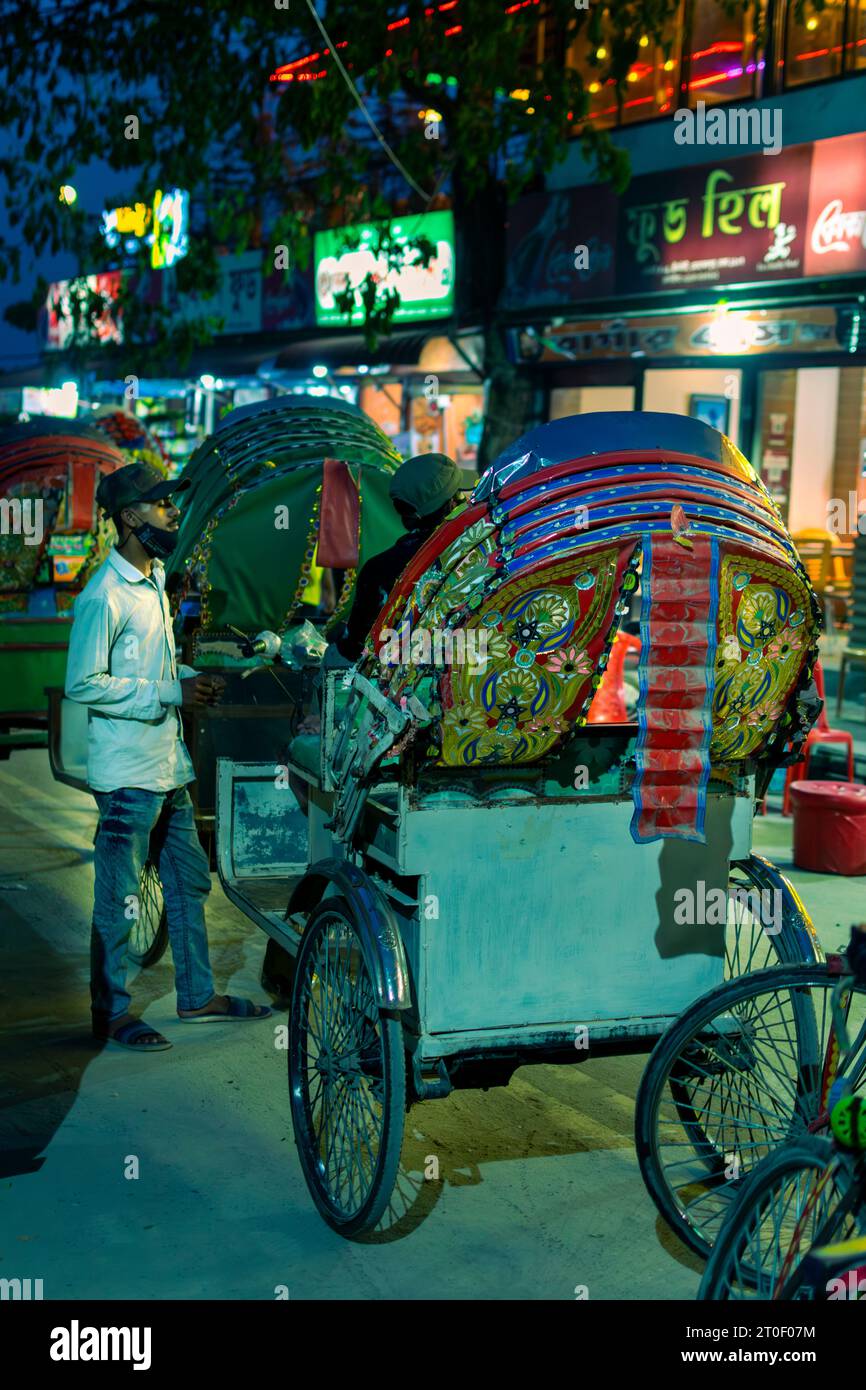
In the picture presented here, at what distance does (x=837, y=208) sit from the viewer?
37.5 ft

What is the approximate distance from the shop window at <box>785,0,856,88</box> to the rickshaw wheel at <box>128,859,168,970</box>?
975cm

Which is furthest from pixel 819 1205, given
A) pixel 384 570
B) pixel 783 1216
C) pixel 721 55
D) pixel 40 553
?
pixel 721 55

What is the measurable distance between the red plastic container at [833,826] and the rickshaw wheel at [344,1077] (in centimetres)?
417

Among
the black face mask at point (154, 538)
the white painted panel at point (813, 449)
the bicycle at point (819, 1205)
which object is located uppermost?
the white painted panel at point (813, 449)

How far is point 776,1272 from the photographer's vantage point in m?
3.35

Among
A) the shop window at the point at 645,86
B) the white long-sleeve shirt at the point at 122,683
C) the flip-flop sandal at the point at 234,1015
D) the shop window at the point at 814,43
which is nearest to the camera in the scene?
the white long-sleeve shirt at the point at 122,683

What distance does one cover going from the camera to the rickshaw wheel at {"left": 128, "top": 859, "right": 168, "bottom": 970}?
648 cm

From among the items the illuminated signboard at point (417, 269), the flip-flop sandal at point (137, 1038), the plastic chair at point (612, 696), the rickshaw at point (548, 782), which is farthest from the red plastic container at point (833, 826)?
the illuminated signboard at point (417, 269)

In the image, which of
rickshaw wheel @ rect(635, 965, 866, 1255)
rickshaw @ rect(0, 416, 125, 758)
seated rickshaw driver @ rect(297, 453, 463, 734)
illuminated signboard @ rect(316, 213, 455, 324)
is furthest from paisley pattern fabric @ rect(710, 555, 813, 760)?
illuminated signboard @ rect(316, 213, 455, 324)

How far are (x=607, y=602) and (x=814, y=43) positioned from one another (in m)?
10.9

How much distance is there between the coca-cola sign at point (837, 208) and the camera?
1123cm

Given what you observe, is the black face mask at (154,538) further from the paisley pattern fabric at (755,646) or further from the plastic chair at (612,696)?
the plastic chair at (612,696)

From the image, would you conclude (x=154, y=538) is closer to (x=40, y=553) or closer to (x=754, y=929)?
(x=754, y=929)

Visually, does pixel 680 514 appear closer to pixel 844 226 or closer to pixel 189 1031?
pixel 189 1031
